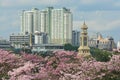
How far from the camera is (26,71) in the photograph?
39.2 feet

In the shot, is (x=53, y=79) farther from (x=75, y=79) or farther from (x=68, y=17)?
(x=68, y=17)

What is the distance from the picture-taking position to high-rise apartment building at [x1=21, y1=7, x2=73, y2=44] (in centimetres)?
17750

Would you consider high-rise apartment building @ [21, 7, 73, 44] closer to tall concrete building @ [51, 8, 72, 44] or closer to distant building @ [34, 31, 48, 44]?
tall concrete building @ [51, 8, 72, 44]

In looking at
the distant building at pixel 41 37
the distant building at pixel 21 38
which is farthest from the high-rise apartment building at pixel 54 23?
the distant building at pixel 21 38

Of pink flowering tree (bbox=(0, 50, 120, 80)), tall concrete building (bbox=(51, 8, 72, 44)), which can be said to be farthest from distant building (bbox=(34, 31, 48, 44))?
pink flowering tree (bbox=(0, 50, 120, 80))

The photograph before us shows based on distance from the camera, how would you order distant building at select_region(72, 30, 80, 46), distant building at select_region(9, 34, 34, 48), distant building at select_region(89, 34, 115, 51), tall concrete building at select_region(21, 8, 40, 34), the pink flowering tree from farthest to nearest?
tall concrete building at select_region(21, 8, 40, 34)
distant building at select_region(72, 30, 80, 46)
distant building at select_region(9, 34, 34, 48)
distant building at select_region(89, 34, 115, 51)
the pink flowering tree

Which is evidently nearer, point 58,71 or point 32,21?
point 58,71

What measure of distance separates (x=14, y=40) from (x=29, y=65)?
165 m

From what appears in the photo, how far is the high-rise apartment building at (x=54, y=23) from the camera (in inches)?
6988

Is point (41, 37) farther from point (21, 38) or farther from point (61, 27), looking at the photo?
point (21, 38)

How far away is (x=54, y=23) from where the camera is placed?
181 m

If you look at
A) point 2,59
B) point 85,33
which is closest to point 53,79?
point 2,59

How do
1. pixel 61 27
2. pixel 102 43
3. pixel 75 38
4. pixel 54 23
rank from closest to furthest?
1. pixel 102 43
2. pixel 61 27
3. pixel 54 23
4. pixel 75 38

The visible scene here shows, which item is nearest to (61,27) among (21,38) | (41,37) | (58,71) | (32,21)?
(41,37)
